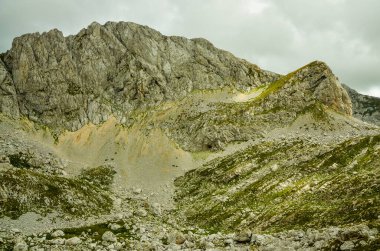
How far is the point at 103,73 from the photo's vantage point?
153375mm

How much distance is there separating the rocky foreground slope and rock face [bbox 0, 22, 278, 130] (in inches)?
19.8

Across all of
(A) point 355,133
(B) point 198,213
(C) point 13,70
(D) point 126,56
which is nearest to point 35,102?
(C) point 13,70


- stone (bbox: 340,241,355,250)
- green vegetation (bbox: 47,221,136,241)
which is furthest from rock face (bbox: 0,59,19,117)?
stone (bbox: 340,241,355,250)

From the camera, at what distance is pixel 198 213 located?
7294 cm

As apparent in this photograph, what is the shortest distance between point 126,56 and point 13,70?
4239 cm

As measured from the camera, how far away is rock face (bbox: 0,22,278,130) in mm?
141125

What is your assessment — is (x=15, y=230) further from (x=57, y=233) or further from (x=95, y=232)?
(x=95, y=232)

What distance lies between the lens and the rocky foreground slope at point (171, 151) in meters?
43.0

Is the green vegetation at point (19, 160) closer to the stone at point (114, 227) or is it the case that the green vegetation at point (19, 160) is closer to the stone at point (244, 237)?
the stone at point (114, 227)

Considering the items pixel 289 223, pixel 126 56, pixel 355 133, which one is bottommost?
pixel 289 223

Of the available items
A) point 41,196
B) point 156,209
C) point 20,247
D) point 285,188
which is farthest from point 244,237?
point 156,209

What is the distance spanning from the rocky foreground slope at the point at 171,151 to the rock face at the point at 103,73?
1.65 ft

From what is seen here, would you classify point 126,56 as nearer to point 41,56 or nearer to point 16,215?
point 41,56

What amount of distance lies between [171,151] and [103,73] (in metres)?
51.5
